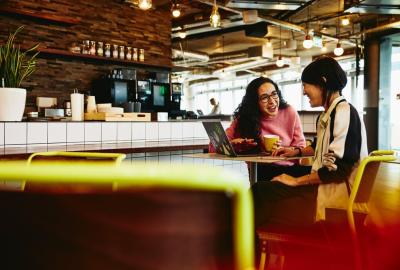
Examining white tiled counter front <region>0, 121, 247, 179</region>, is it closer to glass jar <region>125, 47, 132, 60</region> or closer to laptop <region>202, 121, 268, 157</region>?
laptop <region>202, 121, 268, 157</region>

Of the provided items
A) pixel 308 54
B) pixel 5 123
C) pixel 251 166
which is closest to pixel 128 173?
pixel 251 166

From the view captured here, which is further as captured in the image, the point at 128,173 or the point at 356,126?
the point at 356,126

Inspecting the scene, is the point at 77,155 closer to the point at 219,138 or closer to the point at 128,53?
the point at 219,138

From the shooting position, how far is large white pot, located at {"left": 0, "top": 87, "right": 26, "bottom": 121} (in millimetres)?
3070

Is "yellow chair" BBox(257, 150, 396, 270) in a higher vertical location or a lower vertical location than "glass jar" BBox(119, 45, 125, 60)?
lower

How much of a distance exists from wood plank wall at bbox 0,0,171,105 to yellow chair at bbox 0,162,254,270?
6.28m

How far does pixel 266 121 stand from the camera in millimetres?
3029

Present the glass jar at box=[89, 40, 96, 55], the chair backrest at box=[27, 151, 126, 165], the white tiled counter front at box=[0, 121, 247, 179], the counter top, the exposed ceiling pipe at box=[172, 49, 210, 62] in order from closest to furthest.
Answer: the chair backrest at box=[27, 151, 126, 165]
the counter top
the white tiled counter front at box=[0, 121, 247, 179]
the glass jar at box=[89, 40, 96, 55]
the exposed ceiling pipe at box=[172, 49, 210, 62]

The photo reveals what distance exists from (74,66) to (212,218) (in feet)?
22.1

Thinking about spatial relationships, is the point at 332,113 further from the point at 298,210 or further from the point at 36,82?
the point at 36,82

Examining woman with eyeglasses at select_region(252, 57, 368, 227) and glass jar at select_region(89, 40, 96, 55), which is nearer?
woman with eyeglasses at select_region(252, 57, 368, 227)

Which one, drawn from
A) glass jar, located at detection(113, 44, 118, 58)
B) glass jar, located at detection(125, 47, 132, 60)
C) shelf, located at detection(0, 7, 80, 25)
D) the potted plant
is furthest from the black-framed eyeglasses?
glass jar, located at detection(125, 47, 132, 60)

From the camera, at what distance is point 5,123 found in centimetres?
316

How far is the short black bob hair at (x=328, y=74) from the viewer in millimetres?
2176
